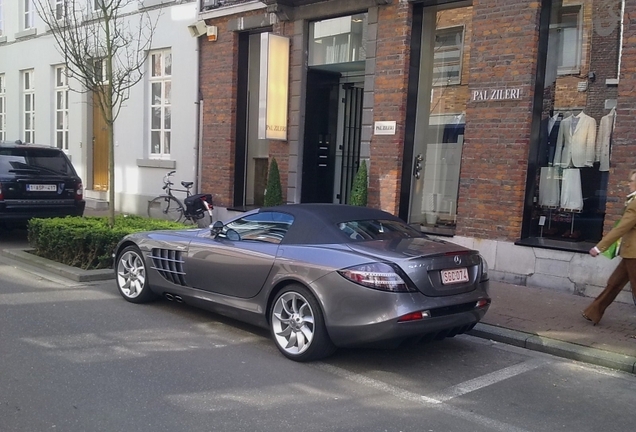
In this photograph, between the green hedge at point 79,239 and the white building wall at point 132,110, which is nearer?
the green hedge at point 79,239

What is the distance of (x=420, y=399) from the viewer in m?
4.92

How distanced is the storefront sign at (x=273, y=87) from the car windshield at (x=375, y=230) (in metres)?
6.24

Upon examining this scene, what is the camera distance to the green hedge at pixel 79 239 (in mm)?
9250

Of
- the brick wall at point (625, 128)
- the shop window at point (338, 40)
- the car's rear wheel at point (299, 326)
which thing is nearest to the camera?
the car's rear wheel at point (299, 326)

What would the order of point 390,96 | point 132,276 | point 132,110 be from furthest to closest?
1. point 132,110
2. point 390,96
3. point 132,276

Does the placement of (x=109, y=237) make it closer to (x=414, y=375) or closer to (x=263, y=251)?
(x=263, y=251)

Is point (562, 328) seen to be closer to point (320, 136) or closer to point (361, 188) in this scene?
point (361, 188)

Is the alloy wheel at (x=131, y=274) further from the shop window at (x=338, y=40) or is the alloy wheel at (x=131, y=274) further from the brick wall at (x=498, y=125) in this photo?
the shop window at (x=338, y=40)

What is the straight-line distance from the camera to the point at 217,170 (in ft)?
46.1

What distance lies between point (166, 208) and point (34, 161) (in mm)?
3719

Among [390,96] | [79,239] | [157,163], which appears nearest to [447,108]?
[390,96]

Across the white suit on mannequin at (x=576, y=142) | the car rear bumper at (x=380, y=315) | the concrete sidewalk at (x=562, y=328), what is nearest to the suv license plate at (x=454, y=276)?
the car rear bumper at (x=380, y=315)

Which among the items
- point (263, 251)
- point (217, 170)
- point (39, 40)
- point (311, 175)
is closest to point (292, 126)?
point (311, 175)

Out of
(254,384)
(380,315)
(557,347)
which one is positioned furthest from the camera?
(557,347)
